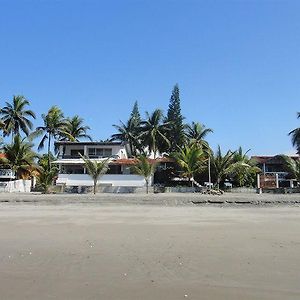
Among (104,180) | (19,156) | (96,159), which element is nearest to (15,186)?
(19,156)

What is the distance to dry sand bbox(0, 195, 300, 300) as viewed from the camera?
7.46m

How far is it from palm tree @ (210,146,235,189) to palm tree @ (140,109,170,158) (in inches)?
640

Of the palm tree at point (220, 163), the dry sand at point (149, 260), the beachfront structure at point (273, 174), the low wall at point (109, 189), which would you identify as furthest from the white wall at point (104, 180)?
the dry sand at point (149, 260)

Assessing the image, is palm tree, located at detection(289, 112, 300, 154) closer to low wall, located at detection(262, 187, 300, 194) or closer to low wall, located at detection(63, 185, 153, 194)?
low wall, located at detection(262, 187, 300, 194)

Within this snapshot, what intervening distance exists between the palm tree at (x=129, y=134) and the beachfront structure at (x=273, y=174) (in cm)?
1951

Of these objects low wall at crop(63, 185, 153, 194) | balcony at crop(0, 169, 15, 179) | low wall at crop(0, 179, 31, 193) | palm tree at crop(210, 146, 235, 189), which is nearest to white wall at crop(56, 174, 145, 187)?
low wall at crop(63, 185, 153, 194)

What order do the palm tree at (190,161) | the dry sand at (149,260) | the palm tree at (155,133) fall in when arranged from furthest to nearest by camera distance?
the palm tree at (155,133), the palm tree at (190,161), the dry sand at (149,260)

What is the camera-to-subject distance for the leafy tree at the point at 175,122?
67787 mm

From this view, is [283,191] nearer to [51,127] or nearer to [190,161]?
[190,161]

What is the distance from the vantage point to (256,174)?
57188 mm

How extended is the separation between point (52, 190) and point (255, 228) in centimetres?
3287

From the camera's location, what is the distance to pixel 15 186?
47.5 m

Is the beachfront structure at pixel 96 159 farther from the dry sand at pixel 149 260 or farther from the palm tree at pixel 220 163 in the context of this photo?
the dry sand at pixel 149 260

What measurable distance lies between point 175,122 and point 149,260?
61775mm
